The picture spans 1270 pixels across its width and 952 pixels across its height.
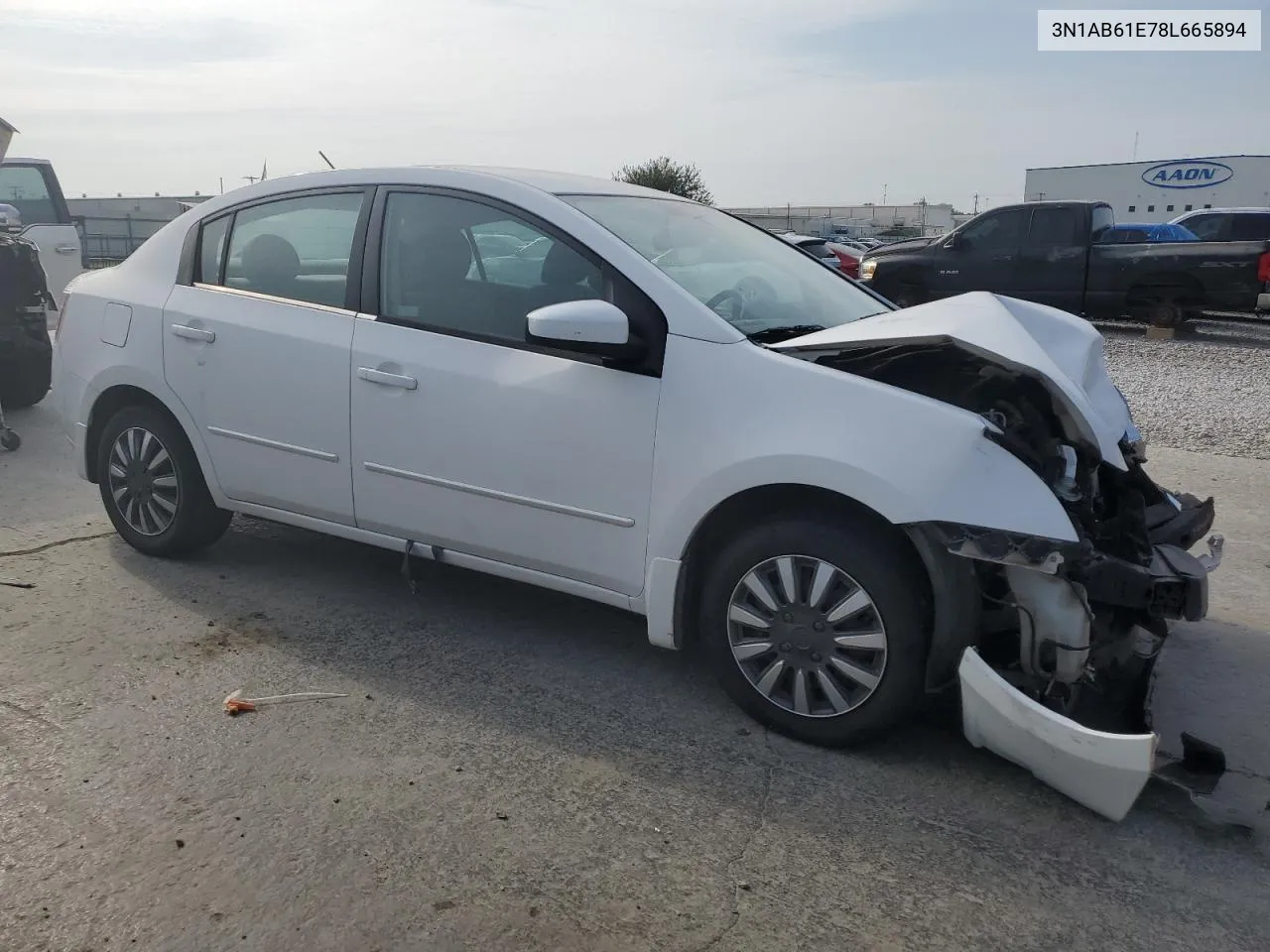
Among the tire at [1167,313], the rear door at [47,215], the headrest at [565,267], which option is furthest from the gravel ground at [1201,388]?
the rear door at [47,215]

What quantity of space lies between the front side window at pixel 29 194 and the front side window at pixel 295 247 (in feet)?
29.1

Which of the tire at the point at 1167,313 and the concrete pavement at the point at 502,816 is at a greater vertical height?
the tire at the point at 1167,313

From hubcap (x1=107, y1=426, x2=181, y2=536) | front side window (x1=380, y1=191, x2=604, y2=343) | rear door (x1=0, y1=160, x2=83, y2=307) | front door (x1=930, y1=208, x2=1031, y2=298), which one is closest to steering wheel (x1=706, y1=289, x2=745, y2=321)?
front side window (x1=380, y1=191, x2=604, y2=343)

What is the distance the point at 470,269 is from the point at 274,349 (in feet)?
3.00

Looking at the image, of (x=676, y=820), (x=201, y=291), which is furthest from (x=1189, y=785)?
(x=201, y=291)

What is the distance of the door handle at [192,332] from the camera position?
185 inches

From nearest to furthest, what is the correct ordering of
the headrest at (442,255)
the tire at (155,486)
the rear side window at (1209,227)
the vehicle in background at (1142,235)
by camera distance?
1. the headrest at (442,255)
2. the tire at (155,486)
3. the vehicle in background at (1142,235)
4. the rear side window at (1209,227)

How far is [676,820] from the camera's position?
310 centimetres

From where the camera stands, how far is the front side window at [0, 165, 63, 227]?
40.5 feet

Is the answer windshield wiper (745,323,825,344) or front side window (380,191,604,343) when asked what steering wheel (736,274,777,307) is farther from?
front side window (380,191,604,343)

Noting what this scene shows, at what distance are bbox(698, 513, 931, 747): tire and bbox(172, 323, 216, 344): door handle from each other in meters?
2.41

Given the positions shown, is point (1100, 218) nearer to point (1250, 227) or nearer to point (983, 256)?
point (983, 256)

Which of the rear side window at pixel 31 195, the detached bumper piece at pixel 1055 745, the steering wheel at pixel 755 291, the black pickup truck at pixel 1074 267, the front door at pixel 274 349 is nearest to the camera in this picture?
the detached bumper piece at pixel 1055 745

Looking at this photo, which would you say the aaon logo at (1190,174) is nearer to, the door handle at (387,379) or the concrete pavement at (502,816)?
the concrete pavement at (502,816)
